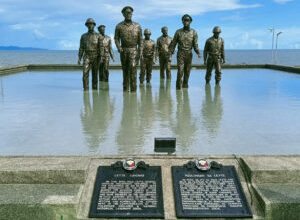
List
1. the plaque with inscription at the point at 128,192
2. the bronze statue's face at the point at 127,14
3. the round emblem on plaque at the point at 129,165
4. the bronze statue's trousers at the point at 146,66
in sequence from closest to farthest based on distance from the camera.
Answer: the plaque with inscription at the point at 128,192
the round emblem on plaque at the point at 129,165
the bronze statue's face at the point at 127,14
the bronze statue's trousers at the point at 146,66

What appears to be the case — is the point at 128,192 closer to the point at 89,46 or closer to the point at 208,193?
the point at 208,193

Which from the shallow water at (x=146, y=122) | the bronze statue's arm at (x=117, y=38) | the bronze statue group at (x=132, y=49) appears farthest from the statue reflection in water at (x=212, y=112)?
the bronze statue's arm at (x=117, y=38)

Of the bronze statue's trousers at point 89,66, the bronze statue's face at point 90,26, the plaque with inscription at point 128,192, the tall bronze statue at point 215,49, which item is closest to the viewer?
the plaque with inscription at point 128,192

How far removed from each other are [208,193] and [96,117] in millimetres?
5108

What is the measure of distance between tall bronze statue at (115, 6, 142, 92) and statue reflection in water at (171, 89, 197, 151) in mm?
2074

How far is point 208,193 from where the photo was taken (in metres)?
4.57

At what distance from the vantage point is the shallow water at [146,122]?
21.9ft

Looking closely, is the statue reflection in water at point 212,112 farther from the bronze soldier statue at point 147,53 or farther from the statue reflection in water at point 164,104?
the bronze soldier statue at point 147,53

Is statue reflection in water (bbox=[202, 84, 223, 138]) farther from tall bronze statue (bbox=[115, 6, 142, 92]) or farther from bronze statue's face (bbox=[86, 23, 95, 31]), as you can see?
bronze statue's face (bbox=[86, 23, 95, 31])

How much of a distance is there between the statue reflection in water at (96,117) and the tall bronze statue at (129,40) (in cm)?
115

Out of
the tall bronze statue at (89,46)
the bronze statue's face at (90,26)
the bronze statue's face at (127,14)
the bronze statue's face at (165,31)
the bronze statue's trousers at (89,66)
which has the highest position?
the bronze statue's face at (127,14)

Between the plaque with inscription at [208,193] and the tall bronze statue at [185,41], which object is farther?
the tall bronze statue at [185,41]

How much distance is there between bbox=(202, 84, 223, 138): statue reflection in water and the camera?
811cm

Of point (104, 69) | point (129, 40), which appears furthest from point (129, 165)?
point (104, 69)
